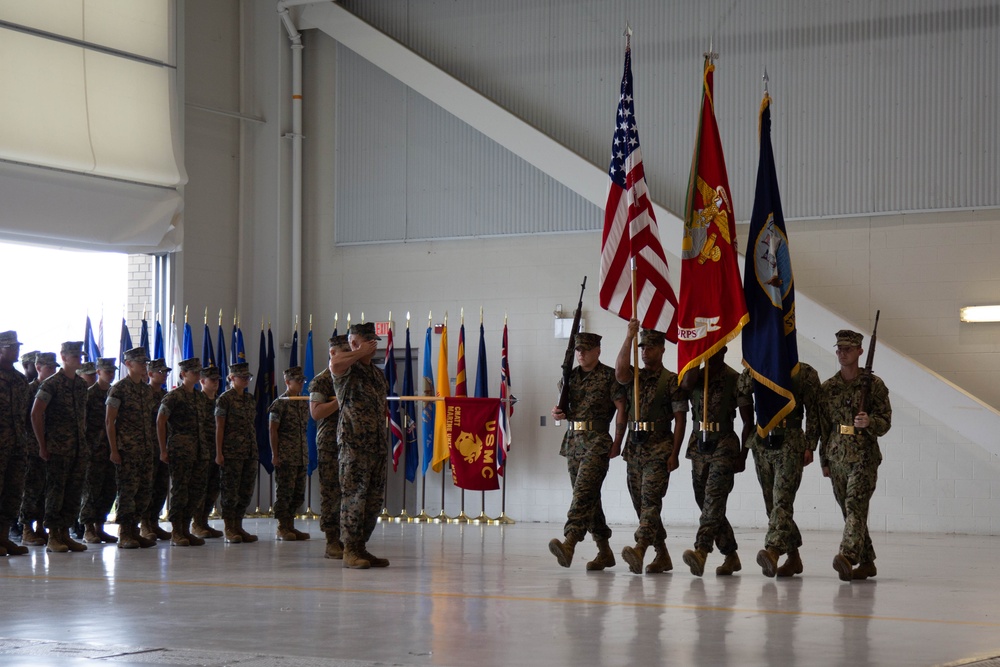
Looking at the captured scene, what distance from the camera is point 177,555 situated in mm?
8742

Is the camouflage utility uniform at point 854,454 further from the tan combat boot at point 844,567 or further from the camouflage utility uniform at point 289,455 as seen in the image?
the camouflage utility uniform at point 289,455

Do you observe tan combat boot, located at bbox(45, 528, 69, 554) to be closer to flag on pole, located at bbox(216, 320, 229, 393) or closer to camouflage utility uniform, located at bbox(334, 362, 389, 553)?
camouflage utility uniform, located at bbox(334, 362, 389, 553)

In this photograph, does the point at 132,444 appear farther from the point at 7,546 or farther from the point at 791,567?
the point at 791,567

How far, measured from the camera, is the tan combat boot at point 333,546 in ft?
27.3

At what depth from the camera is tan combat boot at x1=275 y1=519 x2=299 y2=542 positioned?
10.3 meters

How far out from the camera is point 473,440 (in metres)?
12.6

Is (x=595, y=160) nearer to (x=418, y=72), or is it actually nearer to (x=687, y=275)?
(x=418, y=72)

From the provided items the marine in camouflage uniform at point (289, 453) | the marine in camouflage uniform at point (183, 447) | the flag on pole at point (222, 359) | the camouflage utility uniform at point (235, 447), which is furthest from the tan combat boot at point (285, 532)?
the flag on pole at point (222, 359)

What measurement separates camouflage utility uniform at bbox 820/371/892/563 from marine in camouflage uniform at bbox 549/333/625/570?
1253 millimetres

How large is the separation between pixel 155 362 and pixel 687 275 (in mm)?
4739

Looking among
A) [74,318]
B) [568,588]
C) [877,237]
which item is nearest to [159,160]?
[74,318]

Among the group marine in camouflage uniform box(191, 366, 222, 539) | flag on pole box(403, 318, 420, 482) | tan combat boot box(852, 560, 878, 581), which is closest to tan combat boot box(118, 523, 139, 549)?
marine in camouflage uniform box(191, 366, 222, 539)

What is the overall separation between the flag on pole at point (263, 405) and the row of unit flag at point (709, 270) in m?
6.32

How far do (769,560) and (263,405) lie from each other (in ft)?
25.0
